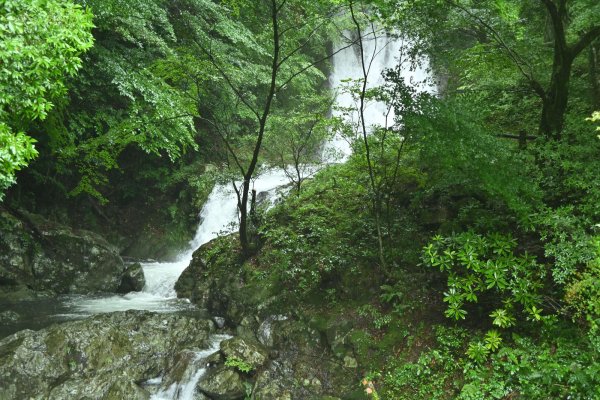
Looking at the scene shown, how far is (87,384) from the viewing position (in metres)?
5.93

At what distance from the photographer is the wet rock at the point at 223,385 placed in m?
5.76

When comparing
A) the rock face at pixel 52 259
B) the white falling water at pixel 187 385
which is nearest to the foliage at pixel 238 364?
the white falling water at pixel 187 385

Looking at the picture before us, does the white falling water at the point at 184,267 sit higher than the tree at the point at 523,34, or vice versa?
the tree at the point at 523,34

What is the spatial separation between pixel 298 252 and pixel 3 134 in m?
5.16

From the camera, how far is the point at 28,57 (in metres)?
4.23

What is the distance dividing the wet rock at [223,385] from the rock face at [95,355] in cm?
93

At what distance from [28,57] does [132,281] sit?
7.79 meters

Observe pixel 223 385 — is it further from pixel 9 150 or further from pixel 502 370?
pixel 9 150

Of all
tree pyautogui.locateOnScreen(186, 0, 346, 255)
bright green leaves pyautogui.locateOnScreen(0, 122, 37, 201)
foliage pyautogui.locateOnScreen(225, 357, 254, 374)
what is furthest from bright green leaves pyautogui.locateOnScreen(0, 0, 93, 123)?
foliage pyautogui.locateOnScreen(225, 357, 254, 374)

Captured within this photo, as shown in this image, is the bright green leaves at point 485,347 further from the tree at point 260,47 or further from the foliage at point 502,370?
the tree at point 260,47

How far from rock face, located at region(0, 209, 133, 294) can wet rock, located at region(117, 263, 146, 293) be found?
149 mm

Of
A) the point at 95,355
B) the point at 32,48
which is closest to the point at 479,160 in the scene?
the point at 32,48

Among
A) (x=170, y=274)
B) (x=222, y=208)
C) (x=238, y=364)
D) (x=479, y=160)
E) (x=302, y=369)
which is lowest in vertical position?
(x=302, y=369)

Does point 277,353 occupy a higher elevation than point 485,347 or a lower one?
lower
